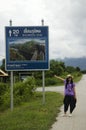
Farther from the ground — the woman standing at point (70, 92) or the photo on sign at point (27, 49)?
the photo on sign at point (27, 49)

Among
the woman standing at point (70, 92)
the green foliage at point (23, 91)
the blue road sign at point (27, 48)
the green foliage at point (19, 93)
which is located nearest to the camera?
the woman standing at point (70, 92)

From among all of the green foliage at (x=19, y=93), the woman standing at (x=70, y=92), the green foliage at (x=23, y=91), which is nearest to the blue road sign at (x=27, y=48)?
the green foliage at (x=19, y=93)

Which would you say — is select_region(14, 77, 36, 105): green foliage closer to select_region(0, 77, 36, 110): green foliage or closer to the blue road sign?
select_region(0, 77, 36, 110): green foliage

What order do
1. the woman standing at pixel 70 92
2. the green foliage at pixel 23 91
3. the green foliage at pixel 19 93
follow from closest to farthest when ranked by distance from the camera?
the woman standing at pixel 70 92, the green foliage at pixel 19 93, the green foliage at pixel 23 91

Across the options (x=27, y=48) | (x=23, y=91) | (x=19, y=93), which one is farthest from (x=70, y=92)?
(x=23, y=91)

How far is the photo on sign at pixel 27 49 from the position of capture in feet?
74.2

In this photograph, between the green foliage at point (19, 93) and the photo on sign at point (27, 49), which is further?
the green foliage at point (19, 93)

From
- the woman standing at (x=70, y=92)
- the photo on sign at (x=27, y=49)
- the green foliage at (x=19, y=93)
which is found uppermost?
the photo on sign at (x=27, y=49)

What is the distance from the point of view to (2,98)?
27766mm

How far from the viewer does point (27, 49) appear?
23.1 metres

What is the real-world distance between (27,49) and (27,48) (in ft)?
0.25

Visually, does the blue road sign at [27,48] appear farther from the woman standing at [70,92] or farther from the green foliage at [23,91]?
the woman standing at [70,92]

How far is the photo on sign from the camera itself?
22625 millimetres

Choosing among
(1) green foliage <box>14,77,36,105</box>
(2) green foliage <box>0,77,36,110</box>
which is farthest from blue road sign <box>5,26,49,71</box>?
(1) green foliage <box>14,77,36,105</box>
